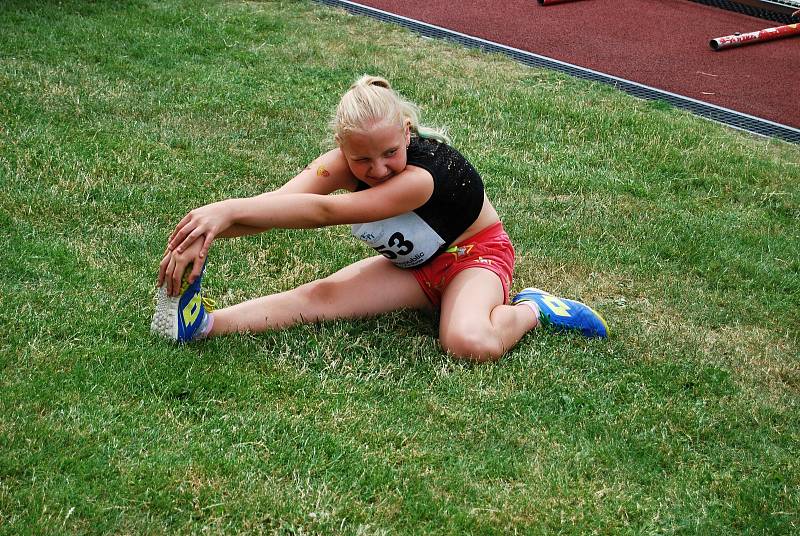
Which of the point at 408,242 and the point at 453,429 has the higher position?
the point at 408,242

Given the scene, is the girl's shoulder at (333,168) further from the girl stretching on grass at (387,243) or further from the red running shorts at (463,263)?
the red running shorts at (463,263)

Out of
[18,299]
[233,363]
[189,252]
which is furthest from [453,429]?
[18,299]

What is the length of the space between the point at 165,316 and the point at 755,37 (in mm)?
6799

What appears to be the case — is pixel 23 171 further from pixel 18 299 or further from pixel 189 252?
pixel 189 252

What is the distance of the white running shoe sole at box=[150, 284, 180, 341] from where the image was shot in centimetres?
351

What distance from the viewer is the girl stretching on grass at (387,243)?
11.6ft

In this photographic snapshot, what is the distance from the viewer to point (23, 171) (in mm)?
4930

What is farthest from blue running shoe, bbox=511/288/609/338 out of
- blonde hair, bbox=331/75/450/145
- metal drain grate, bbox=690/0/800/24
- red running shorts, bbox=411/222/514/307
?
metal drain grate, bbox=690/0/800/24

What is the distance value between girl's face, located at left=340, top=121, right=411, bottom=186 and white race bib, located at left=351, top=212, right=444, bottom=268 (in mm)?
209

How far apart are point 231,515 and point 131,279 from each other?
5.22 feet

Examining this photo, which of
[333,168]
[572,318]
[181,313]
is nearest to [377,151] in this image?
[333,168]

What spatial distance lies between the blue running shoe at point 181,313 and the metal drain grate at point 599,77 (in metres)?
4.51

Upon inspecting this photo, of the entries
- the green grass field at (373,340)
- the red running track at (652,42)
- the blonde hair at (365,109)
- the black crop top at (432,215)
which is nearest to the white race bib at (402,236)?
the black crop top at (432,215)

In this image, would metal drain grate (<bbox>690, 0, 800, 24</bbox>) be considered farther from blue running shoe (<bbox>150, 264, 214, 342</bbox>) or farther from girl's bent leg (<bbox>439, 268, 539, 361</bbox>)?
blue running shoe (<bbox>150, 264, 214, 342</bbox>)
